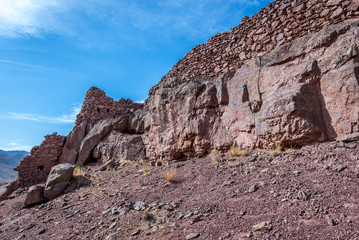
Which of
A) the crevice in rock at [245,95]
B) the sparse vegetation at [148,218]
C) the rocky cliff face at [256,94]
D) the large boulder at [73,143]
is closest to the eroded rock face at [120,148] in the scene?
the rocky cliff face at [256,94]

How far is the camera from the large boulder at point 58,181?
25.8 ft

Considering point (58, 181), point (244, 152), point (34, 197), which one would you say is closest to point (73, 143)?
point (58, 181)

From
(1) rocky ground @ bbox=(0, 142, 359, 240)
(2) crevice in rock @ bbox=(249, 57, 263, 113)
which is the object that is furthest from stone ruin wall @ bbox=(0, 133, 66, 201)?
(2) crevice in rock @ bbox=(249, 57, 263, 113)

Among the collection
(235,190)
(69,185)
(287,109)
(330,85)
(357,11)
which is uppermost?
(357,11)

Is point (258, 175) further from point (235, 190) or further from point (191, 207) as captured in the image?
point (191, 207)

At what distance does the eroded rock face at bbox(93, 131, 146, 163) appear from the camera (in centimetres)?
1084

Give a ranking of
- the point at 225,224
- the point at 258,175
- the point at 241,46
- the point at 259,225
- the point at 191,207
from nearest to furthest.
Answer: the point at 259,225 < the point at 225,224 < the point at 191,207 < the point at 258,175 < the point at 241,46

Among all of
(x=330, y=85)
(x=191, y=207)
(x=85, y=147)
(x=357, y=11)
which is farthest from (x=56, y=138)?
(x=357, y=11)

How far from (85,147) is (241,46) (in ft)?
32.4

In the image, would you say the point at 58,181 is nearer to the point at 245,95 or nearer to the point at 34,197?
the point at 34,197

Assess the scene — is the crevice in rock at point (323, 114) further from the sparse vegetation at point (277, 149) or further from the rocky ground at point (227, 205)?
the sparse vegetation at point (277, 149)

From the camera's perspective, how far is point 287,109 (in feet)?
18.6

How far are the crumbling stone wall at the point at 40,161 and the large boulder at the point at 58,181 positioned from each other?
439 centimetres

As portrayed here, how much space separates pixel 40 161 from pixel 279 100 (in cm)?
1300
